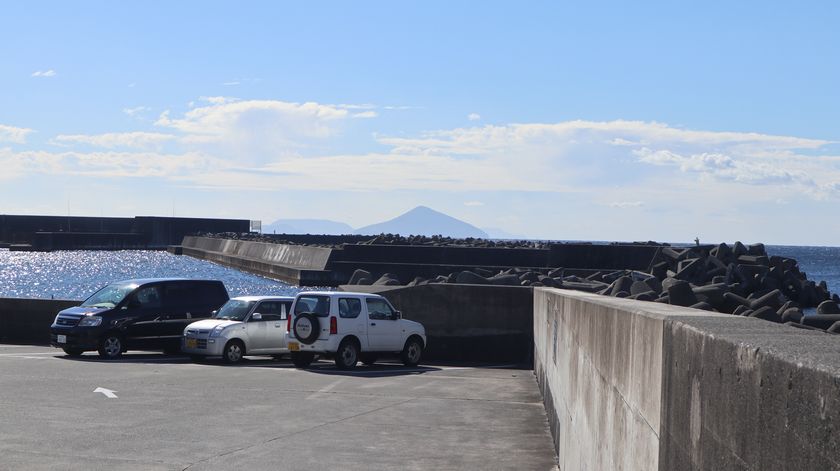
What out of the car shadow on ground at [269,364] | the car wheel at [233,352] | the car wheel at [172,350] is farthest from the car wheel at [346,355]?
the car wheel at [172,350]

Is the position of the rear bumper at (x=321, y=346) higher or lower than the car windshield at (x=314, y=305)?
lower

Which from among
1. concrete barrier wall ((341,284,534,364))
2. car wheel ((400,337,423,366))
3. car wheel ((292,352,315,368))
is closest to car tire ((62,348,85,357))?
car wheel ((292,352,315,368))

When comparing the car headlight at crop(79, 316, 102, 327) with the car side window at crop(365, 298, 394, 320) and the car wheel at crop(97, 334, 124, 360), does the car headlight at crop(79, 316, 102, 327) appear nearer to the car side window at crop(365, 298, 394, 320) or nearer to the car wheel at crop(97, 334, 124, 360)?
the car wheel at crop(97, 334, 124, 360)

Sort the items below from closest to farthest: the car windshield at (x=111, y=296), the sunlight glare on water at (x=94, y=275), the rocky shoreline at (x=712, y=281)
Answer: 1. the car windshield at (x=111, y=296)
2. the rocky shoreline at (x=712, y=281)
3. the sunlight glare on water at (x=94, y=275)

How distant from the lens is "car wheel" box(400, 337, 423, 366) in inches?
906

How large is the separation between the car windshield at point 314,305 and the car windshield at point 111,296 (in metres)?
4.06

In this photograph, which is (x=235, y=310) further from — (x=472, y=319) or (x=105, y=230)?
(x=105, y=230)

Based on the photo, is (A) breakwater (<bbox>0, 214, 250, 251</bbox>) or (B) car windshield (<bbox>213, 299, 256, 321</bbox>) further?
(A) breakwater (<bbox>0, 214, 250, 251</bbox>)

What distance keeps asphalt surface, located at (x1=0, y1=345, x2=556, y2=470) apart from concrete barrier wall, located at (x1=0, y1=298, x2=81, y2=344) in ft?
16.6

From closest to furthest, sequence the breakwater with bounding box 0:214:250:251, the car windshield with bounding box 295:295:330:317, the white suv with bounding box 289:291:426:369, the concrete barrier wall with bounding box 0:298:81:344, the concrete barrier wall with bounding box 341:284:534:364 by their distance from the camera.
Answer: the white suv with bounding box 289:291:426:369 < the car windshield with bounding box 295:295:330:317 < the concrete barrier wall with bounding box 341:284:534:364 < the concrete barrier wall with bounding box 0:298:81:344 < the breakwater with bounding box 0:214:250:251

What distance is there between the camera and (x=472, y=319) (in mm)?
25062

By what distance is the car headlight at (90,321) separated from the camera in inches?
885

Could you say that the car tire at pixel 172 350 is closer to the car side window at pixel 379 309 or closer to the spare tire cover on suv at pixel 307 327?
the spare tire cover on suv at pixel 307 327

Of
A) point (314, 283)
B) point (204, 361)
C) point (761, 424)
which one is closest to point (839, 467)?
point (761, 424)
